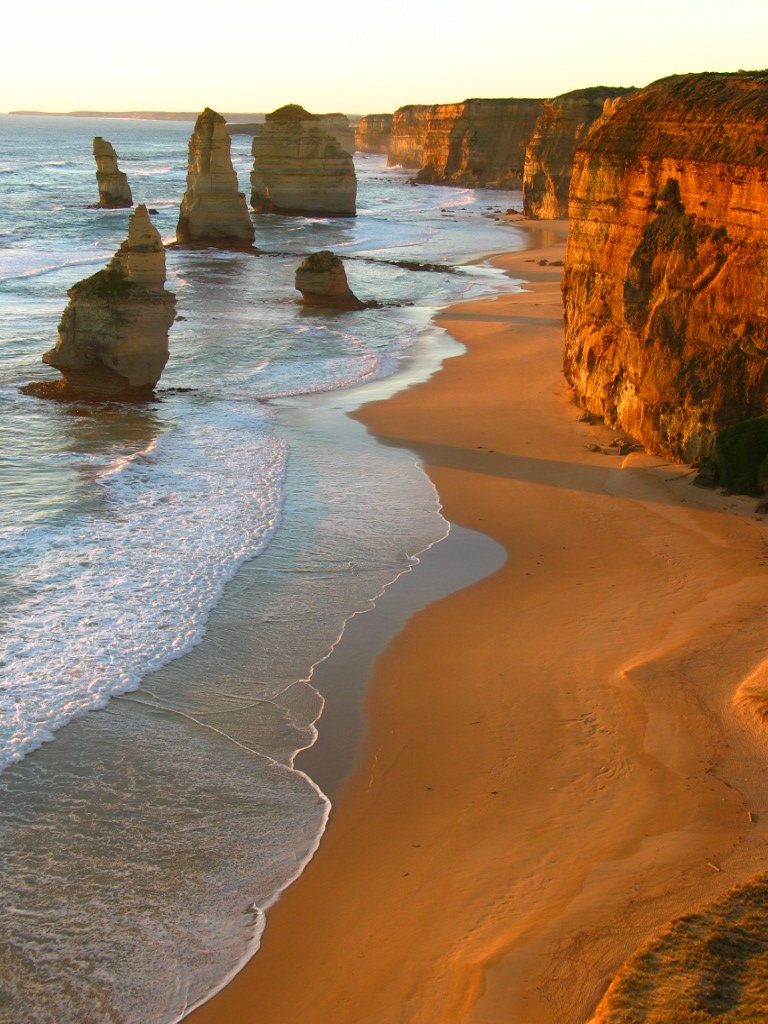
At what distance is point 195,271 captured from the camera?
3994cm

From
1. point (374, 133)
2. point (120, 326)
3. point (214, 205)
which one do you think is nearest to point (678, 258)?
point (120, 326)

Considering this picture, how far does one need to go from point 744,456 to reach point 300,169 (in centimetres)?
5243

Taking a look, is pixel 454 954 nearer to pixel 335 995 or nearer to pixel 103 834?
pixel 335 995

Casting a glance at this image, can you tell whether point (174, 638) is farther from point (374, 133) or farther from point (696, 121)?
point (374, 133)

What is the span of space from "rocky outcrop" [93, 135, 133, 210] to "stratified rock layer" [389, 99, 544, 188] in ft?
136

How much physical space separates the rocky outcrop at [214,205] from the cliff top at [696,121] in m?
31.5

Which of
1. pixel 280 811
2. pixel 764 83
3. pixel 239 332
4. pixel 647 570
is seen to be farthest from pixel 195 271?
pixel 280 811

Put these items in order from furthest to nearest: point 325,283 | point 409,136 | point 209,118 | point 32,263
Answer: point 409,136 < point 209,118 < point 32,263 < point 325,283

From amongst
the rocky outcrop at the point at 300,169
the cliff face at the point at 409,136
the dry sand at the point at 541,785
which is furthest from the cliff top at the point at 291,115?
the cliff face at the point at 409,136

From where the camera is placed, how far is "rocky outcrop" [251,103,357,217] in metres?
59.6

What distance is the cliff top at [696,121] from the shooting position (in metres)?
14.5

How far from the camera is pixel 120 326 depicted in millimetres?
20031

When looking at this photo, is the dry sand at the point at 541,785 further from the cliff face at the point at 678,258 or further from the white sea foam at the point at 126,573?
the white sea foam at the point at 126,573

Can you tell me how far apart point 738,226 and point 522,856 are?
1078cm
